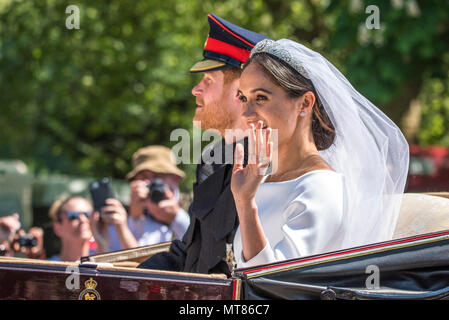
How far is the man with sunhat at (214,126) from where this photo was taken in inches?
109

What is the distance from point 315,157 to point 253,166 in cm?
38

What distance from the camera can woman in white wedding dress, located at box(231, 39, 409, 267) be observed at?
2.27 m

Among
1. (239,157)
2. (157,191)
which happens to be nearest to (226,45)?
(239,157)

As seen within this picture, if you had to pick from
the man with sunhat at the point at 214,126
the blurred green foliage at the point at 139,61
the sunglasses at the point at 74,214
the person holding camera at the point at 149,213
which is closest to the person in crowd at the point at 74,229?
the sunglasses at the point at 74,214

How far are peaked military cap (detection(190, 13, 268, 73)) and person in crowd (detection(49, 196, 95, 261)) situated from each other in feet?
5.82

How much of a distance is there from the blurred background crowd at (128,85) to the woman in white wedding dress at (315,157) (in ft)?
5.56

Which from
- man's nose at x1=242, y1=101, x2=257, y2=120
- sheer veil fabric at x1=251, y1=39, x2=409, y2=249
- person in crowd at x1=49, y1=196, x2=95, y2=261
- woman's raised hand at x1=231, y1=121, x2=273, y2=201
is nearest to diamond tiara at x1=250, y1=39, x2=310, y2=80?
sheer veil fabric at x1=251, y1=39, x2=409, y2=249

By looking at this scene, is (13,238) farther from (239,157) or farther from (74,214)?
(239,157)

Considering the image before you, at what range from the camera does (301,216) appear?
223cm

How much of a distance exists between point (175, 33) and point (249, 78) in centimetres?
863

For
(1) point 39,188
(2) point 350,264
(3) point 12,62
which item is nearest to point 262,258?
(2) point 350,264

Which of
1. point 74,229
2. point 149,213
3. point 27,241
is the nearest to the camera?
point 27,241

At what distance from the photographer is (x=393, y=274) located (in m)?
2.10
